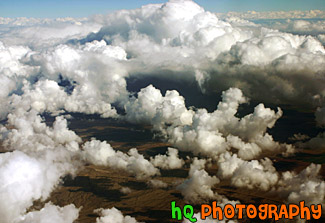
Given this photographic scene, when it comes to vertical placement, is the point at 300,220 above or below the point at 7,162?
below

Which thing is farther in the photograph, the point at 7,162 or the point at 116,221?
the point at 116,221

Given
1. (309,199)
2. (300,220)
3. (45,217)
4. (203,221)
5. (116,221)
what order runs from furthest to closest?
1. (116,221)
2. (300,220)
3. (309,199)
4. (45,217)
5. (203,221)

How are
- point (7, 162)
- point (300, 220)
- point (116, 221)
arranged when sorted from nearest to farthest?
point (7, 162)
point (300, 220)
point (116, 221)

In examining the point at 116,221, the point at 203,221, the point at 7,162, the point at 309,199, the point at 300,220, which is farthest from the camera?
the point at 116,221

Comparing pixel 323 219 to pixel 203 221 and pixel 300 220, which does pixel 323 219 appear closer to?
pixel 300 220

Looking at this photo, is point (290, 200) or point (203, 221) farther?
point (290, 200)

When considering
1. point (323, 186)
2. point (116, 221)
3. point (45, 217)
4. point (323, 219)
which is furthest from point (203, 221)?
point (323, 219)

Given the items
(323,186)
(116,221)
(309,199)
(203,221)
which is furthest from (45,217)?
(323,186)

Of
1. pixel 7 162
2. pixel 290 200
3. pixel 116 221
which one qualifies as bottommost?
pixel 116 221

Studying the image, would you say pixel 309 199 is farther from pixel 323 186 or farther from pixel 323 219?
pixel 323 219
